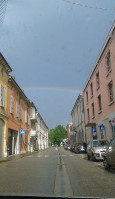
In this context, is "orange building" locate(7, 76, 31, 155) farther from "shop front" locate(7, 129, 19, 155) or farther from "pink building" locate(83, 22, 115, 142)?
"pink building" locate(83, 22, 115, 142)

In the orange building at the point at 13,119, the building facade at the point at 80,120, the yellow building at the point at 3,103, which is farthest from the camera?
the building facade at the point at 80,120

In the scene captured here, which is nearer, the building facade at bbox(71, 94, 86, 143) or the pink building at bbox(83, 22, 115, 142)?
the pink building at bbox(83, 22, 115, 142)

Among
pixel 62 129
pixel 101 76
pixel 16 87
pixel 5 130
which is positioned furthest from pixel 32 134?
pixel 62 129

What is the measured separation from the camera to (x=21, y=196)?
11.2 feet

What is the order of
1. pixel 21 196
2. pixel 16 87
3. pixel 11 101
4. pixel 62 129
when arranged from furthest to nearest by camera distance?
pixel 62 129, pixel 16 87, pixel 11 101, pixel 21 196

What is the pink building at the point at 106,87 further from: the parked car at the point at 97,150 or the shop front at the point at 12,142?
the shop front at the point at 12,142

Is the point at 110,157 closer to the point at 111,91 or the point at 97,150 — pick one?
the point at 97,150

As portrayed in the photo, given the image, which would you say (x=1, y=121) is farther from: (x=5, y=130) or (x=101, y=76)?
(x=101, y=76)

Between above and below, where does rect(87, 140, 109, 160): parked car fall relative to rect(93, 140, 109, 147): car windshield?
below

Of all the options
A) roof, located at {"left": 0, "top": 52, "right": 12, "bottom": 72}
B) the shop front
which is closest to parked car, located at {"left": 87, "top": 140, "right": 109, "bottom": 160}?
the shop front

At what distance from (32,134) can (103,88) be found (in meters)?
19.2

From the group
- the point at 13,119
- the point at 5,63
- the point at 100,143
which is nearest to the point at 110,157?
the point at 100,143

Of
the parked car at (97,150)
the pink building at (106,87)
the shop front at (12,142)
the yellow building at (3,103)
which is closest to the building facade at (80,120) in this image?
the pink building at (106,87)

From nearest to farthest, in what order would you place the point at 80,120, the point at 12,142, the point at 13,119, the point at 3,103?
1. the point at 3,103
2. the point at 13,119
3. the point at 12,142
4. the point at 80,120
